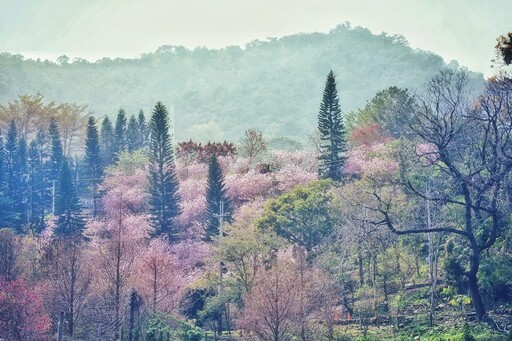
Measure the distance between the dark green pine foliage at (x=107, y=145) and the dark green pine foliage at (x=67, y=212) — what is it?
1223 cm

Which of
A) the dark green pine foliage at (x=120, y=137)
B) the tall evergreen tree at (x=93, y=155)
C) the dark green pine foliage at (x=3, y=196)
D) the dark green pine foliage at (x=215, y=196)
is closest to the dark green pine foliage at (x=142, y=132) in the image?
the dark green pine foliage at (x=120, y=137)

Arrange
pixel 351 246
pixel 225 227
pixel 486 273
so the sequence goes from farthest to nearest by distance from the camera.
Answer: pixel 225 227, pixel 351 246, pixel 486 273

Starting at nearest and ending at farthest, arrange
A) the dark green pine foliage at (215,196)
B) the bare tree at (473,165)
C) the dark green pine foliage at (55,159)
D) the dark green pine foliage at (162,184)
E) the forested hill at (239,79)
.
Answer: the bare tree at (473,165), the dark green pine foliage at (215,196), the dark green pine foliage at (162,184), the dark green pine foliage at (55,159), the forested hill at (239,79)

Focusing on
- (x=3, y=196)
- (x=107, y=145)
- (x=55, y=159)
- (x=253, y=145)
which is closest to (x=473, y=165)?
(x=253, y=145)

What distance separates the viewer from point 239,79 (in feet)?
474

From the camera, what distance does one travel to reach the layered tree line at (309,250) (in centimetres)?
2525

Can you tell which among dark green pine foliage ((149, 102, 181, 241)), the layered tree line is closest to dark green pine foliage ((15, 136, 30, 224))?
the layered tree line

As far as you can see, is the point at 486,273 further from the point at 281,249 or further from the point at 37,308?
the point at 37,308

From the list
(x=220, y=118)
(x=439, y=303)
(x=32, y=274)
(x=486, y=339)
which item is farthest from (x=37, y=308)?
(x=220, y=118)

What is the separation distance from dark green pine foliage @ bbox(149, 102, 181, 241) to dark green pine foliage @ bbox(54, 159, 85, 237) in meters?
5.05

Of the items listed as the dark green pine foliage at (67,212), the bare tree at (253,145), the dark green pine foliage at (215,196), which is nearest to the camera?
the dark green pine foliage at (215,196)

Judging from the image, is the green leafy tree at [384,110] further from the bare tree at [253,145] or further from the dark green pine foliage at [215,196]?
the dark green pine foliage at [215,196]

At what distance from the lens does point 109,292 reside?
3328 cm

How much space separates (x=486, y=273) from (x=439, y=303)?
3.02 meters
